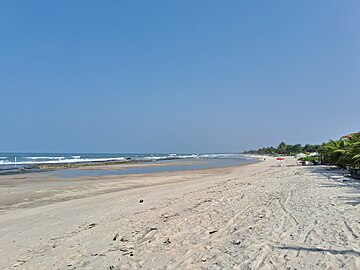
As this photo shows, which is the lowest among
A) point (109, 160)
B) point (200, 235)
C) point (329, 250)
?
point (200, 235)

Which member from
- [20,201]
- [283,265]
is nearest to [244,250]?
[283,265]

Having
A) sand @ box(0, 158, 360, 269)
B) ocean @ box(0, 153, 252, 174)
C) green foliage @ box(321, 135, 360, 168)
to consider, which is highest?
green foliage @ box(321, 135, 360, 168)

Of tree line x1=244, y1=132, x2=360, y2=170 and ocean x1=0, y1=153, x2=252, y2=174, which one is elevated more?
tree line x1=244, y1=132, x2=360, y2=170

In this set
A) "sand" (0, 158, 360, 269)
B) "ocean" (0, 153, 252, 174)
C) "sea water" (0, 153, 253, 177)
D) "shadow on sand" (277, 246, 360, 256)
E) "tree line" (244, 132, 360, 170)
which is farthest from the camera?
"ocean" (0, 153, 252, 174)

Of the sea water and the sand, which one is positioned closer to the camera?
the sand

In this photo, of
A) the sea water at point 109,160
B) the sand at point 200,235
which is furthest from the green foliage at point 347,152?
the sea water at point 109,160

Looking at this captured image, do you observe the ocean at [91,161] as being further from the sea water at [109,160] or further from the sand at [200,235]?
the sand at [200,235]

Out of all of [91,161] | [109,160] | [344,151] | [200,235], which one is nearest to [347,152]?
[344,151]

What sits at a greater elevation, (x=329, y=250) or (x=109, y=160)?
(x=109, y=160)

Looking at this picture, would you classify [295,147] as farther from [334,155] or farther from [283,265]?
[283,265]

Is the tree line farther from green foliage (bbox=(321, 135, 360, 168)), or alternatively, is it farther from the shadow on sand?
the shadow on sand

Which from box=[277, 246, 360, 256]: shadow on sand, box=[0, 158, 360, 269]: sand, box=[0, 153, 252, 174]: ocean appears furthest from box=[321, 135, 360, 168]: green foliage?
box=[0, 153, 252, 174]: ocean

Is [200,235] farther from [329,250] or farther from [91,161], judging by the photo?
[91,161]

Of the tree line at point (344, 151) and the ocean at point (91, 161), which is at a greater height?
the tree line at point (344, 151)
